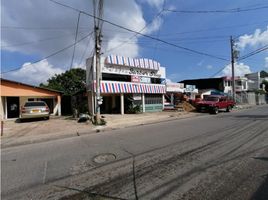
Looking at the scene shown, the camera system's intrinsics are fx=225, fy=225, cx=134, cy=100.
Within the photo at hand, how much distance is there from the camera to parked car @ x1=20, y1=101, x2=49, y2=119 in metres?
17.7

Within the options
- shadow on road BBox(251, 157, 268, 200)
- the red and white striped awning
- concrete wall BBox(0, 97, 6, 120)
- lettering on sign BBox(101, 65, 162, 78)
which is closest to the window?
the red and white striped awning

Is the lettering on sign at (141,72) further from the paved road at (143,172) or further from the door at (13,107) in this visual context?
the paved road at (143,172)

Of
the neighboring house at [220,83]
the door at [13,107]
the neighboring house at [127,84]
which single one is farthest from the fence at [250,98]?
the door at [13,107]

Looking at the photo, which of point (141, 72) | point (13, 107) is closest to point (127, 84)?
point (141, 72)

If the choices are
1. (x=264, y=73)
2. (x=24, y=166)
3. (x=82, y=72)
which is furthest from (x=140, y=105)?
(x=264, y=73)

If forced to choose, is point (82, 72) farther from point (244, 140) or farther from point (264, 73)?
point (264, 73)

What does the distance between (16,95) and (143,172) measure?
2015 cm

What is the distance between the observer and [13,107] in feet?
72.5

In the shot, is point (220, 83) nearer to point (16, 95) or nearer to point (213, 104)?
point (213, 104)

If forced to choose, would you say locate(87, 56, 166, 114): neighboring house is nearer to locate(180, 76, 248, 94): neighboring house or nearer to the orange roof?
the orange roof

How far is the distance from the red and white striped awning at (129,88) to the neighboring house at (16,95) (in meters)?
6.07

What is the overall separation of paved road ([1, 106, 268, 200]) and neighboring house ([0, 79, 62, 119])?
50.6ft

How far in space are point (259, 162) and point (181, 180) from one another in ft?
8.14

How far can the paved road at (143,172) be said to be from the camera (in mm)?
4125
